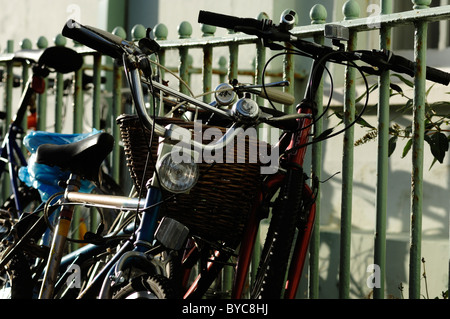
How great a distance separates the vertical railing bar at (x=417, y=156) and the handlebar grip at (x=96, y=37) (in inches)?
46.6

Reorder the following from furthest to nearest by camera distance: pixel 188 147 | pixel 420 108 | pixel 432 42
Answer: pixel 432 42, pixel 420 108, pixel 188 147

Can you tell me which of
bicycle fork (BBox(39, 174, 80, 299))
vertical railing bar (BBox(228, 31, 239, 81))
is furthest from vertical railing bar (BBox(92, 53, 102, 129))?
bicycle fork (BBox(39, 174, 80, 299))

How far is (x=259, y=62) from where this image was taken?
373 centimetres

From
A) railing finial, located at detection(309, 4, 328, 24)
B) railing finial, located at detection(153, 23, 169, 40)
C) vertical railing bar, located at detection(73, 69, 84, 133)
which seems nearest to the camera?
railing finial, located at detection(309, 4, 328, 24)

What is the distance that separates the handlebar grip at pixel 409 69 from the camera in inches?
115

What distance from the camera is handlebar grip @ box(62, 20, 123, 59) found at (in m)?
2.65

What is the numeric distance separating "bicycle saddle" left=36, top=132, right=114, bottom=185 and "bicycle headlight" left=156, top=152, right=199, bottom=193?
685mm

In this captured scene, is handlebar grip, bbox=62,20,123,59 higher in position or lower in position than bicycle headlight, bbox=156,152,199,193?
higher

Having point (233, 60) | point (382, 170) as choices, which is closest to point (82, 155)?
point (233, 60)

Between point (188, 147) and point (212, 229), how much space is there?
1.10ft

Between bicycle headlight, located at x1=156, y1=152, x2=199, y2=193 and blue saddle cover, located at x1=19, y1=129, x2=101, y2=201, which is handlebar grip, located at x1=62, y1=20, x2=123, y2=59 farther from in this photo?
blue saddle cover, located at x1=19, y1=129, x2=101, y2=201

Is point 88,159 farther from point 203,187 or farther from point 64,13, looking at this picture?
point 64,13

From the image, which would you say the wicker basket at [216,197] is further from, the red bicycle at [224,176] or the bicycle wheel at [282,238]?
the bicycle wheel at [282,238]

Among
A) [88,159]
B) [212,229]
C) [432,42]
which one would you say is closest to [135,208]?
[212,229]
